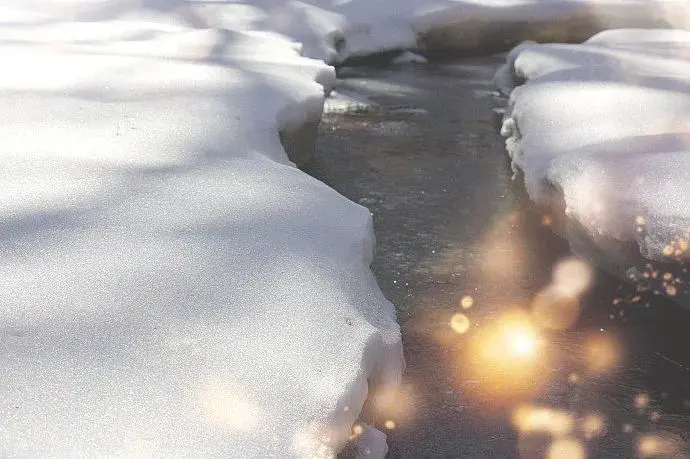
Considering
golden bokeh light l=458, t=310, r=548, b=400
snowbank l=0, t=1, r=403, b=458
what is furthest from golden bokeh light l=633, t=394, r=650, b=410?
snowbank l=0, t=1, r=403, b=458

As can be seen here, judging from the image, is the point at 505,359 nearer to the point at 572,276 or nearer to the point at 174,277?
the point at 572,276

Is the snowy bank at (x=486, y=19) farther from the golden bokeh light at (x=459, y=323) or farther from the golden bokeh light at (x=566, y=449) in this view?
the golden bokeh light at (x=566, y=449)

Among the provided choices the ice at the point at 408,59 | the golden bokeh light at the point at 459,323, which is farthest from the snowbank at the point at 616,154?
the ice at the point at 408,59

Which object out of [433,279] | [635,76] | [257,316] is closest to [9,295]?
[257,316]

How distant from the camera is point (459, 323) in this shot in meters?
3.10

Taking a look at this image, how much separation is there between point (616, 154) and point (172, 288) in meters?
2.28

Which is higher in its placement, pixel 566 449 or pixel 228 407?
pixel 228 407

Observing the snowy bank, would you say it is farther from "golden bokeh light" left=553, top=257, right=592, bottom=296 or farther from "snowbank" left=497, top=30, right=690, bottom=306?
"golden bokeh light" left=553, top=257, right=592, bottom=296

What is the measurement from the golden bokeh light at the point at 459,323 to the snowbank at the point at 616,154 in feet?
2.09

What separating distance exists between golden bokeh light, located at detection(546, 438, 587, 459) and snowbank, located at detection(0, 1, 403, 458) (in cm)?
56

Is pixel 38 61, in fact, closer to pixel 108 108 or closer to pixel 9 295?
pixel 108 108

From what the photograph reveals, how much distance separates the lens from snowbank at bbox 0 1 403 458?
1.52m

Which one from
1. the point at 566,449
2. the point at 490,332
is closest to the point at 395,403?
the point at 566,449

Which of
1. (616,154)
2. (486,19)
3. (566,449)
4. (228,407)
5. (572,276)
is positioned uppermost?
(228,407)
